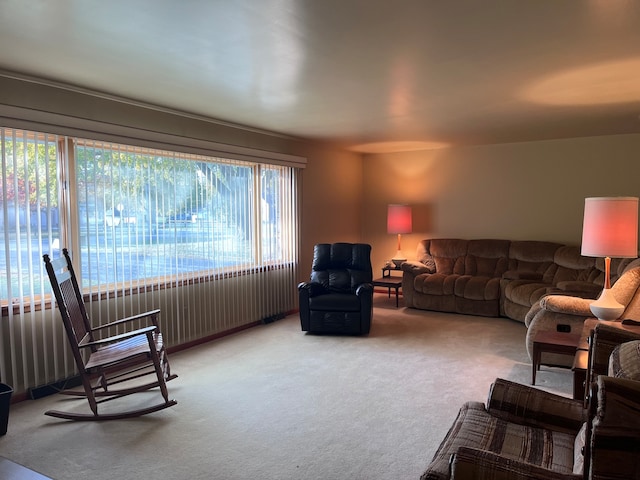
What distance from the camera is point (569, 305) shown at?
367cm

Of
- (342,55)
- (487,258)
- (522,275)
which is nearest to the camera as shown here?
(342,55)

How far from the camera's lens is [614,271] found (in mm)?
5168

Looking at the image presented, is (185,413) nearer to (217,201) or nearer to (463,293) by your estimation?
(217,201)

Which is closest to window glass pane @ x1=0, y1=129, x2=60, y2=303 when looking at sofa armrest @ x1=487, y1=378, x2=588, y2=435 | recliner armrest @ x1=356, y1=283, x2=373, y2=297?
recliner armrest @ x1=356, y1=283, x2=373, y2=297

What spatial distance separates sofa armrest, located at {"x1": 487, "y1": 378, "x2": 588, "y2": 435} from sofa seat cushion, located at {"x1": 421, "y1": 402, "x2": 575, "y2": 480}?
33 mm

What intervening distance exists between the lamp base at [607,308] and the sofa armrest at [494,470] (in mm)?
2179

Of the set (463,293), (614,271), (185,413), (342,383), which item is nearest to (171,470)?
(185,413)

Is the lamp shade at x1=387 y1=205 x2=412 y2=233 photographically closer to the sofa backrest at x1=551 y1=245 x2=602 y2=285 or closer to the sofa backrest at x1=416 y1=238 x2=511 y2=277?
the sofa backrest at x1=416 y1=238 x2=511 y2=277

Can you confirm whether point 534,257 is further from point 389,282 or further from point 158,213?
point 158,213

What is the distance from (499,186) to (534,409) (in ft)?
17.1

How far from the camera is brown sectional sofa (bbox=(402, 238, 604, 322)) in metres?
5.50

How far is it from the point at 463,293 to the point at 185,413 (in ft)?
13.0

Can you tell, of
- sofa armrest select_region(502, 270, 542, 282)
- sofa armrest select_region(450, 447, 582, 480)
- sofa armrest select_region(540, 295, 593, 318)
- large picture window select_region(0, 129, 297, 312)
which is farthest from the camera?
sofa armrest select_region(502, 270, 542, 282)

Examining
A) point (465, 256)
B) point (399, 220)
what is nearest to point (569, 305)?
point (465, 256)
